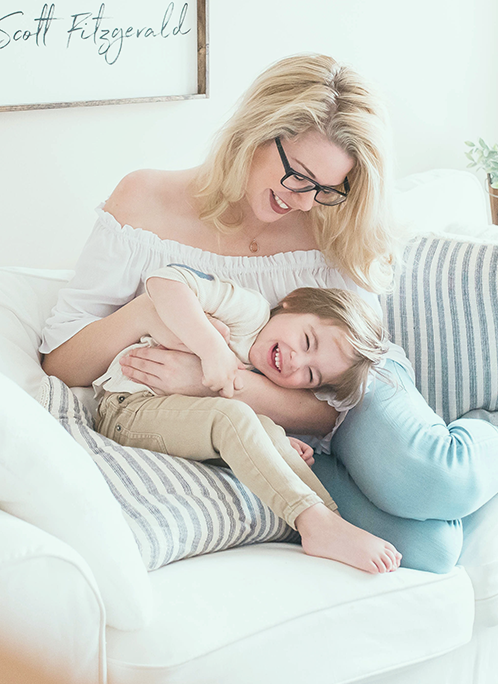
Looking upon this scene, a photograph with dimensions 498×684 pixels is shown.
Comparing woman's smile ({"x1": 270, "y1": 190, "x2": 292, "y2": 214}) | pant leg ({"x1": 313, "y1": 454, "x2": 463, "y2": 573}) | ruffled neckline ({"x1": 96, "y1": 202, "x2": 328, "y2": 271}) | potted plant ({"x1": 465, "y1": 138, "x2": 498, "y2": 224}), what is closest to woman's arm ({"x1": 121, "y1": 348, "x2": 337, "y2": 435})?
pant leg ({"x1": 313, "y1": 454, "x2": 463, "y2": 573})

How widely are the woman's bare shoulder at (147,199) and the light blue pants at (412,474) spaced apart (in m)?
0.64

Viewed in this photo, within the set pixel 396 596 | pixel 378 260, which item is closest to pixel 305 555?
pixel 396 596

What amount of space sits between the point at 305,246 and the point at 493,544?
807 millimetres

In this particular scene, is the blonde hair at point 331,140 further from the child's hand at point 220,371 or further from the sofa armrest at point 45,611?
the sofa armrest at point 45,611

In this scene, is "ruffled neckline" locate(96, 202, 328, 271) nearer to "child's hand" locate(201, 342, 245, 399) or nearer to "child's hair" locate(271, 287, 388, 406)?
"child's hair" locate(271, 287, 388, 406)

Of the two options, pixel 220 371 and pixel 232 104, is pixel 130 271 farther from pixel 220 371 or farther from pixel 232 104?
pixel 232 104

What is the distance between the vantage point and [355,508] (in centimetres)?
131

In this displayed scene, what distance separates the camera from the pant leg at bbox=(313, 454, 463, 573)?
3.76ft

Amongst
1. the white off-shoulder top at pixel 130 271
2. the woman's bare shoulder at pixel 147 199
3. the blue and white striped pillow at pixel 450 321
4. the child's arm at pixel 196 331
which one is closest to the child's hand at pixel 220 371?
the child's arm at pixel 196 331

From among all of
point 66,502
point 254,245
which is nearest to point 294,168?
point 254,245

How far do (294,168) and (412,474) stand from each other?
66 centimetres

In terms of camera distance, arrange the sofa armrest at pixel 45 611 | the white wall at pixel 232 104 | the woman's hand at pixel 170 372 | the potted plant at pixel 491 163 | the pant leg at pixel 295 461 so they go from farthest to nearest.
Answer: the potted plant at pixel 491 163 < the white wall at pixel 232 104 < the woman's hand at pixel 170 372 < the pant leg at pixel 295 461 < the sofa armrest at pixel 45 611

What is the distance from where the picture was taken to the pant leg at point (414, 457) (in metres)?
1.20

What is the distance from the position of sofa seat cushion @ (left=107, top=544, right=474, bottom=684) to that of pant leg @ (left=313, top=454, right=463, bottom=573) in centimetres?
4
